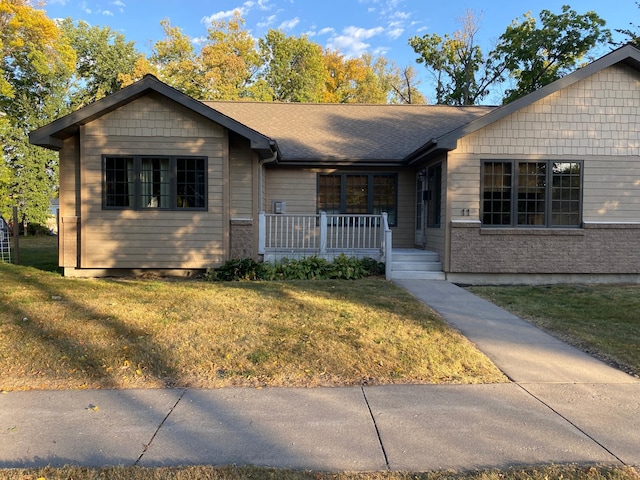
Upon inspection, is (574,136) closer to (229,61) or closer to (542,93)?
(542,93)

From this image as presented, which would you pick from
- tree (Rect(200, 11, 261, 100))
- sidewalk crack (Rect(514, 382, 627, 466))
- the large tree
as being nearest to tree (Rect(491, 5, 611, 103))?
the large tree

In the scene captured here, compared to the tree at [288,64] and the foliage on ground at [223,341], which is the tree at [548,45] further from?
the foliage on ground at [223,341]

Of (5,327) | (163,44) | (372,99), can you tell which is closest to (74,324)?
(5,327)

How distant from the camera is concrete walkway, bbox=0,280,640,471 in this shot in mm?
2982

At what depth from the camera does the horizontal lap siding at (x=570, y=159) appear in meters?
10.3

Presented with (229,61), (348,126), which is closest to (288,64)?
(229,61)

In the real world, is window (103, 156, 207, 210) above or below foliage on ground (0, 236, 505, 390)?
above

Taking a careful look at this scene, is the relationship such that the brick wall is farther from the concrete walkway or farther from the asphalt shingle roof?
the concrete walkway

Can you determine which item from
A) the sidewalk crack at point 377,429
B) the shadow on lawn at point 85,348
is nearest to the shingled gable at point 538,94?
the sidewalk crack at point 377,429

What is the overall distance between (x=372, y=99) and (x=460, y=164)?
29.1 meters

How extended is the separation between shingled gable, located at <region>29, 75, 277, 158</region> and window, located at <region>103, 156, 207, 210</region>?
1050 mm

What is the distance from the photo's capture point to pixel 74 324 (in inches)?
233

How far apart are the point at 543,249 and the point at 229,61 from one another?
27.0m

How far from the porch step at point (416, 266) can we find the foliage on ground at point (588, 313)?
116 cm
